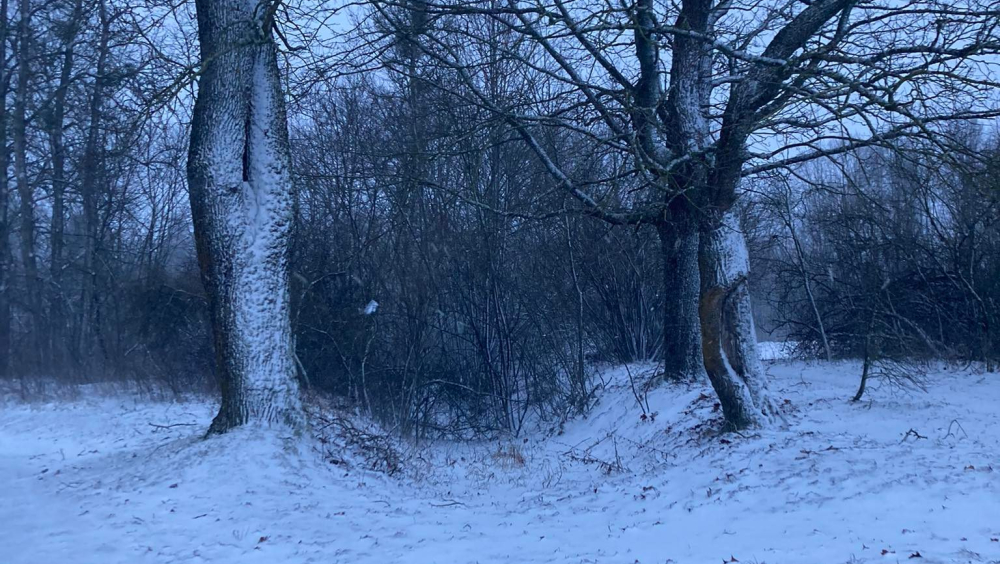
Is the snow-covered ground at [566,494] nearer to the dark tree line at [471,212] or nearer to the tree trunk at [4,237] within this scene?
the dark tree line at [471,212]

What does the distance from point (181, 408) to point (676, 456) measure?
26.0 feet

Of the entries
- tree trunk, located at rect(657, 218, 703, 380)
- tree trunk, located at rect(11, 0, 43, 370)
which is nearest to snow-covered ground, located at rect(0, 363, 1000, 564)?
tree trunk, located at rect(657, 218, 703, 380)

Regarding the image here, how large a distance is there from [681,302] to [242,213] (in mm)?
6644

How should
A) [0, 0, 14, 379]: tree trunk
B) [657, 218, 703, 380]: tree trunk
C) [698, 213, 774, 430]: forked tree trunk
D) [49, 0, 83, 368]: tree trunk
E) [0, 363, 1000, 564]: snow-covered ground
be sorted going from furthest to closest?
[0, 0, 14, 379]: tree trunk
[49, 0, 83, 368]: tree trunk
[657, 218, 703, 380]: tree trunk
[698, 213, 774, 430]: forked tree trunk
[0, 363, 1000, 564]: snow-covered ground

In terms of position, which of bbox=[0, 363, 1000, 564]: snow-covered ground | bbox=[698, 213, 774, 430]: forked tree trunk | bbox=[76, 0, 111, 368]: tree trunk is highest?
bbox=[76, 0, 111, 368]: tree trunk

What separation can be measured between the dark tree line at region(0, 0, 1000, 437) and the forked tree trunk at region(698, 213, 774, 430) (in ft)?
0.09

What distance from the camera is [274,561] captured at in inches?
247

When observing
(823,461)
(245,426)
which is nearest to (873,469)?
(823,461)

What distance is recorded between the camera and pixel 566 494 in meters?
9.11

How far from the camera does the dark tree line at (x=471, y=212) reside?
9180mm

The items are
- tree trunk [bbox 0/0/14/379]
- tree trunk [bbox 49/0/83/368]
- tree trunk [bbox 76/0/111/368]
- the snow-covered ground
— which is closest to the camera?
the snow-covered ground

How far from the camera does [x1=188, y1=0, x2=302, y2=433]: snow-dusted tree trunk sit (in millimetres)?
9180

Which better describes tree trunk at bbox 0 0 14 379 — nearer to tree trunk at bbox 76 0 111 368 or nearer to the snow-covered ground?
tree trunk at bbox 76 0 111 368

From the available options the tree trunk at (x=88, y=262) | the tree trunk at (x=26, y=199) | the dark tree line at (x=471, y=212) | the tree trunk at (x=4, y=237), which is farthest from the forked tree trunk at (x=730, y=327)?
the tree trunk at (x=4, y=237)
